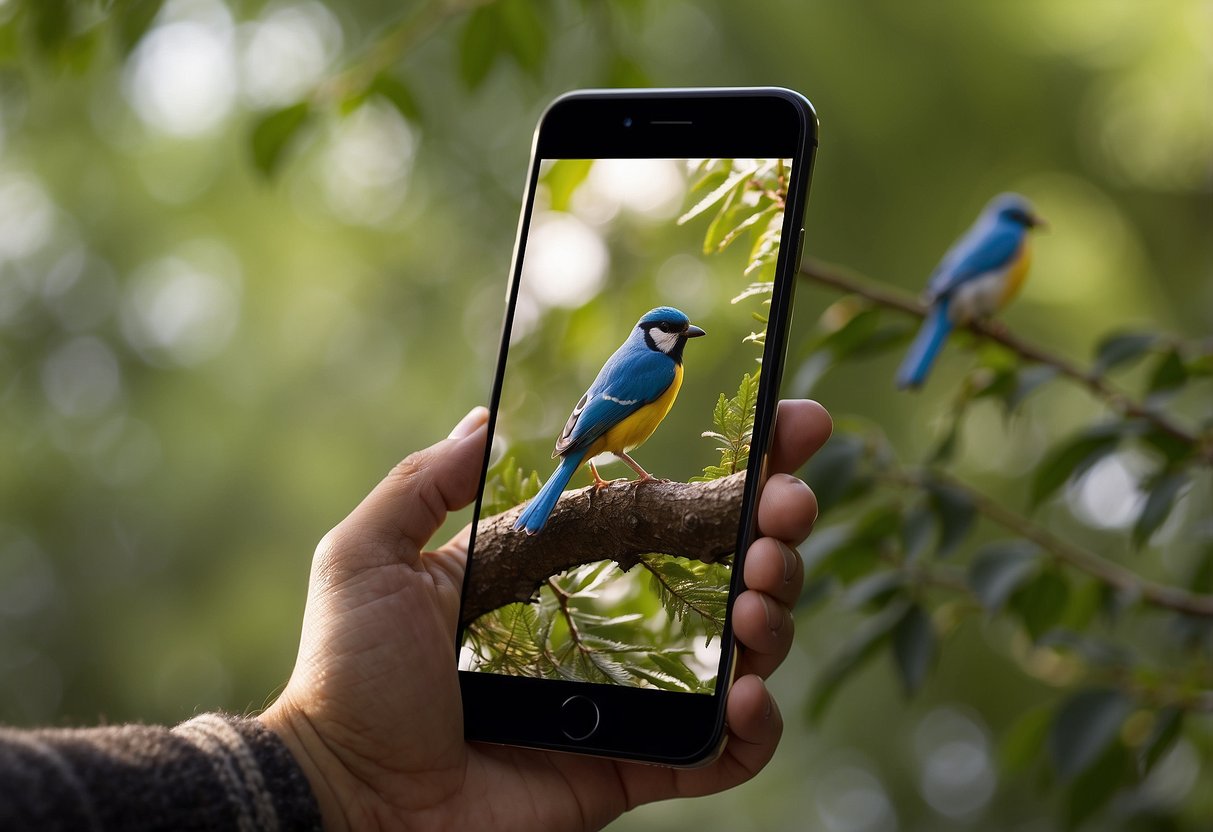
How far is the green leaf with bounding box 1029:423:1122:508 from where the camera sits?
107 centimetres

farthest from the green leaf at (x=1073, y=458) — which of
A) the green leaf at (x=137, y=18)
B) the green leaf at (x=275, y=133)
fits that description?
Answer: the green leaf at (x=137, y=18)

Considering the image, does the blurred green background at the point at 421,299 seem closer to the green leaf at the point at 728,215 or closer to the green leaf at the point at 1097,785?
the green leaf at the point at 1097,785

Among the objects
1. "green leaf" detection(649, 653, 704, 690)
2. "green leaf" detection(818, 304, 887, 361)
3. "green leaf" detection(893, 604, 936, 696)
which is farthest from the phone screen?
"green leaf" detection(893, 604, 936, 696)

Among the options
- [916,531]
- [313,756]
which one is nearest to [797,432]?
[916,531]

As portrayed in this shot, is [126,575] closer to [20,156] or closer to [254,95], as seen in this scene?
[20,156]

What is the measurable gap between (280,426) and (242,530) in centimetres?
49

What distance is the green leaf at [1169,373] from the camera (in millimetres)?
1047

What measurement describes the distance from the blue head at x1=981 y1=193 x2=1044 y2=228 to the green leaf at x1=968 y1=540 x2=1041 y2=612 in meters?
0.58

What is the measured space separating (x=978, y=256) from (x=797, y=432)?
638mm

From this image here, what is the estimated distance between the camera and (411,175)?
445cm

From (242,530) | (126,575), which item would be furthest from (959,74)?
(126,575)

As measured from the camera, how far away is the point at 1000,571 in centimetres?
113

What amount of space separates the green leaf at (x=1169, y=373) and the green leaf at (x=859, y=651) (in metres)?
0.36

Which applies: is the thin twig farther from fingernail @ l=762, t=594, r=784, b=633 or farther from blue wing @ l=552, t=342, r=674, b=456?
fingernail @ l=762, t=594, r=784, b=633
